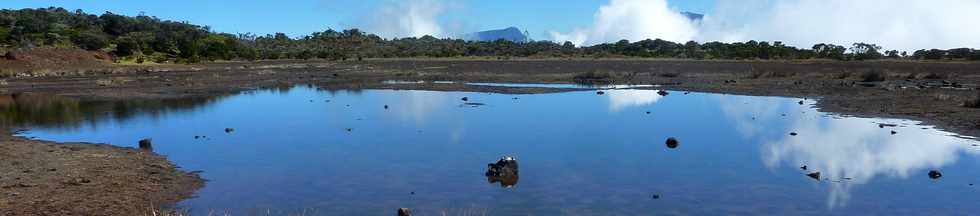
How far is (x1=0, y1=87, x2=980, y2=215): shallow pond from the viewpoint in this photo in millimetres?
10602

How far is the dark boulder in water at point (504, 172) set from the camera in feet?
39.6

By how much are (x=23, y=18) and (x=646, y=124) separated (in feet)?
316

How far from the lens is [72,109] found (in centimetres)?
2661

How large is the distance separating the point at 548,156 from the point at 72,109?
1887 centimetres

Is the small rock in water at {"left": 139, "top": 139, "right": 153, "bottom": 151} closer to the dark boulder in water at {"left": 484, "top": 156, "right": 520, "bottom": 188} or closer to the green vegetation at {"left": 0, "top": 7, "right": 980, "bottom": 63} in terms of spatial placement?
the dark boulder in water at {"left": 484, "top": 156, "right": 520, "bottom": 188}

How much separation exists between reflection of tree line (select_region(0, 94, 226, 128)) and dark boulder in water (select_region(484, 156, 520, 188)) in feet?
44.3

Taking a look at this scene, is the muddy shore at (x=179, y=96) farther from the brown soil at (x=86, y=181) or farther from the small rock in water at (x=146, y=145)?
the small rock in water at (x=146, y=145)

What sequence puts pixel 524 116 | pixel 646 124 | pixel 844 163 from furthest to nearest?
pixel 524 116 → pixel 646 124 → pixel 844 163

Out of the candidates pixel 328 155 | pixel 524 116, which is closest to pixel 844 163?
pixel 328 155

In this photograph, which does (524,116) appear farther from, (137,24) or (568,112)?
(137,24)

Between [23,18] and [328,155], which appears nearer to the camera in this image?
[328,155]

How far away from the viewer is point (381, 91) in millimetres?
36844

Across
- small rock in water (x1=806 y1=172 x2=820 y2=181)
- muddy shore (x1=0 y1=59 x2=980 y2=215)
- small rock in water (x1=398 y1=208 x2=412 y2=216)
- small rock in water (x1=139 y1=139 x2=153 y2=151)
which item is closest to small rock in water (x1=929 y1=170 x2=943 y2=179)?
small rock in water (x1=806 y1=172 x2=820 y2=181)

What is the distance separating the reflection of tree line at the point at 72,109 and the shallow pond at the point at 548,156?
5.7 inches
